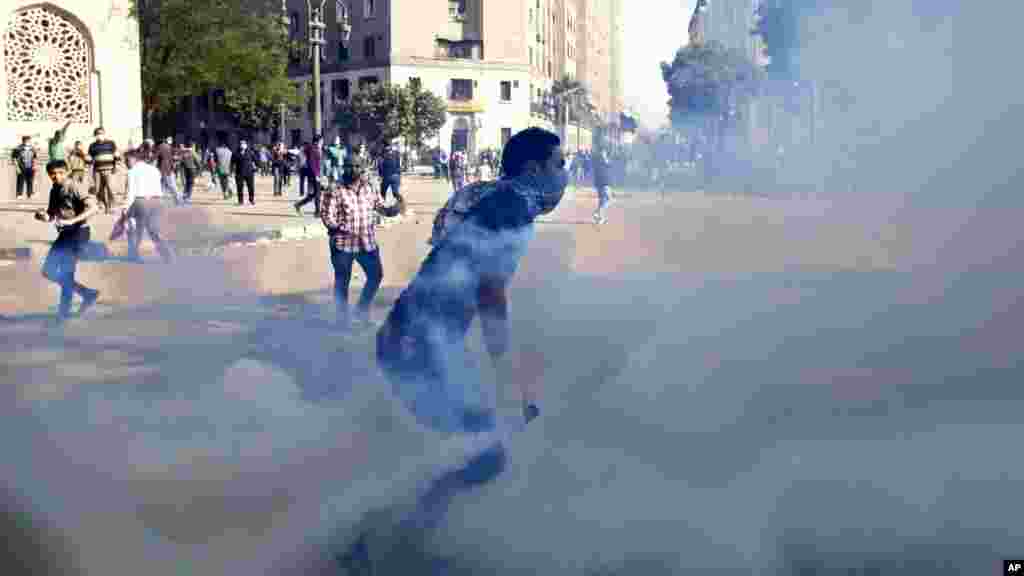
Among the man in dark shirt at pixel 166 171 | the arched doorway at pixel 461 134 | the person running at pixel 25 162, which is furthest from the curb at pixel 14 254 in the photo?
the arched doorway at pixel 461 134

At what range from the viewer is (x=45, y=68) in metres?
18.4

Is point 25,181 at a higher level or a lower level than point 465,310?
higher

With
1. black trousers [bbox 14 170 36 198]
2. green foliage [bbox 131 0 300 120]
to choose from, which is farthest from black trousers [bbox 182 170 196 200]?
green foliage [bbox 131 0 300 120]

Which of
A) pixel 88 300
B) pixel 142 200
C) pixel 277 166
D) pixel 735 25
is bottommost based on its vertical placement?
pixel 88 300

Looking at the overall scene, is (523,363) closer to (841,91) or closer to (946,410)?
(841,91)

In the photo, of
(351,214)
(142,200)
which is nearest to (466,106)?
(351,214)

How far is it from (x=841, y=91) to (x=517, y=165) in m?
1.20

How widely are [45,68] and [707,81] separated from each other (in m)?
17.1

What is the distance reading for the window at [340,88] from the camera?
52481 millimetres

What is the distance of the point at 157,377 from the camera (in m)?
5.12

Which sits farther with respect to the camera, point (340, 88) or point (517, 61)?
point (340, 88)

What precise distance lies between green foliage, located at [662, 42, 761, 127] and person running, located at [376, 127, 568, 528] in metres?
1.08

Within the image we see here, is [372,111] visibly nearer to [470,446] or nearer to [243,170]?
[243,170]

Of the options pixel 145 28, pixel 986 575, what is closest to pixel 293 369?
pixel 986 575
